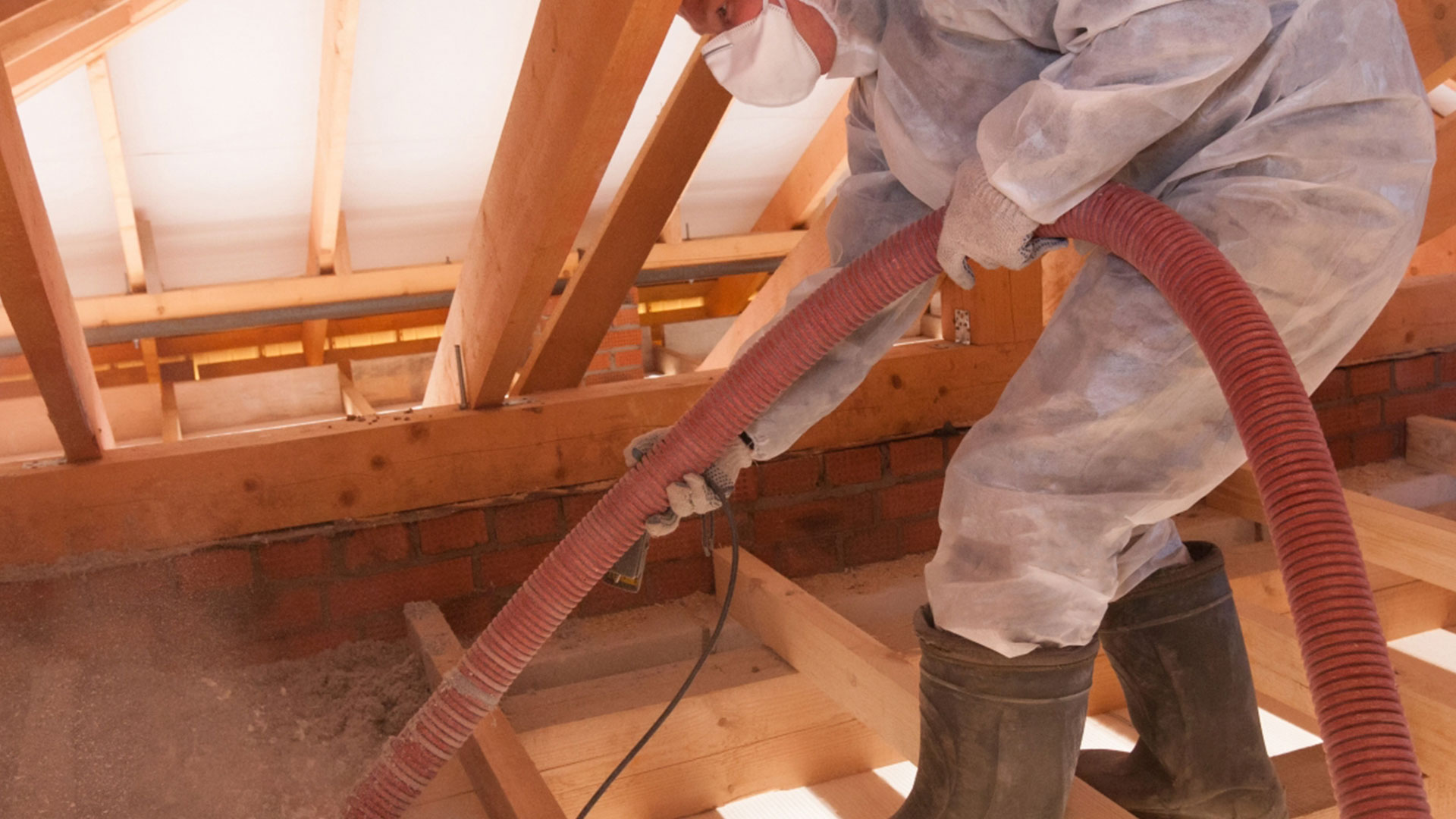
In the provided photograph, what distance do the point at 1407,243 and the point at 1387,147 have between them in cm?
13

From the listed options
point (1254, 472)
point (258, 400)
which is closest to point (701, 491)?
point (1254, 472)

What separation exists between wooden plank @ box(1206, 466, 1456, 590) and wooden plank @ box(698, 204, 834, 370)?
1.10 meters

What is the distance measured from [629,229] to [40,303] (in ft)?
3.46

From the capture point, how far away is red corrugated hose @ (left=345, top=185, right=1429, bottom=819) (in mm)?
893

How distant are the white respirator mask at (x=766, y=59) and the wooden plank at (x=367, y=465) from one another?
3.37 ft

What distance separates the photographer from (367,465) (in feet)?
7.64

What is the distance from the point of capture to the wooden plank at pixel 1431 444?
3.11m

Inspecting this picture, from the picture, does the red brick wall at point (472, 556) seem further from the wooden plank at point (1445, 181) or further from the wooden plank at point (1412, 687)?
the wooden plank at point (1445, 181)

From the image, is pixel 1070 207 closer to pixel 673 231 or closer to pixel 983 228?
pixel 983 228

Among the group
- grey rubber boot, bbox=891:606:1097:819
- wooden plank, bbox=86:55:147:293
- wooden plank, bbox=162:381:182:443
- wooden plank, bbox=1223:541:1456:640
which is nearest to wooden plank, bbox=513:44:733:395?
grey rubber boot, bbox=891:606:1097:819

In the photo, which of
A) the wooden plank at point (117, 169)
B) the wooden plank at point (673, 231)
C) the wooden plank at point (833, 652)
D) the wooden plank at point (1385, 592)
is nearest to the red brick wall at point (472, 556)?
the wooden plank at point (833, 652)

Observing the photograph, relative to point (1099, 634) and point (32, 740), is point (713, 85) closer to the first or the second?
point (1099, 634)

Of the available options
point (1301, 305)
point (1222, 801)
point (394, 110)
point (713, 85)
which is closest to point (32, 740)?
point (713, 85)

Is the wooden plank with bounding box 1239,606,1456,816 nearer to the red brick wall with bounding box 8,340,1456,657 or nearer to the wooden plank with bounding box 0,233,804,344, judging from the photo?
the red brick wall with bounding box 8,340,1456,657
